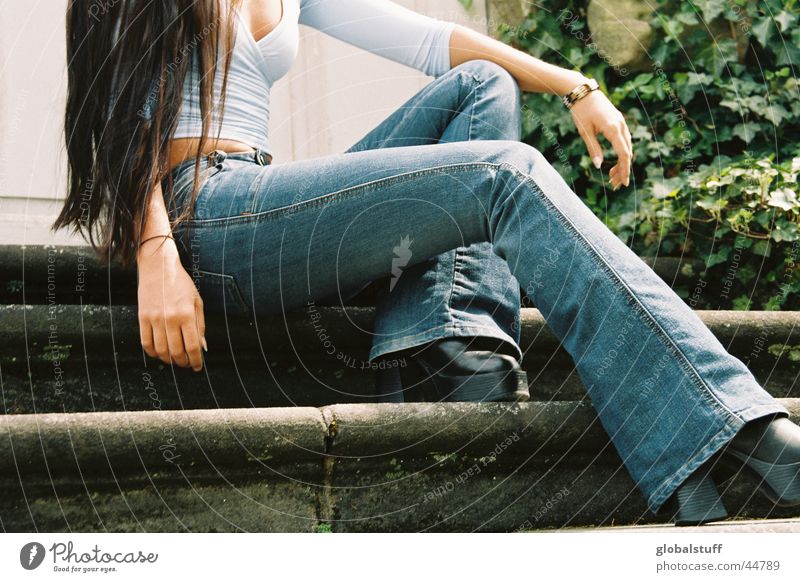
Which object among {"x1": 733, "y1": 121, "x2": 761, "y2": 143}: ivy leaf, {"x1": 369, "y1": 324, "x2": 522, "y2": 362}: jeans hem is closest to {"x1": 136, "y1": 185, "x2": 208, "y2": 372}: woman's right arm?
{"x1": 369, "y1": 324, "x2": 522, "y2": 362}: jeans hem

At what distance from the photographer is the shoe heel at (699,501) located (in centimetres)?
78

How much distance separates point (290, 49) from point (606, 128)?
0.46m

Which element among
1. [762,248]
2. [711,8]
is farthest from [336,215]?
[711,8]

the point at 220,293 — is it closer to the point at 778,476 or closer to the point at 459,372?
the point at 459,372

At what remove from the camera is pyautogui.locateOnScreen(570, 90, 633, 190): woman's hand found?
1126 mm

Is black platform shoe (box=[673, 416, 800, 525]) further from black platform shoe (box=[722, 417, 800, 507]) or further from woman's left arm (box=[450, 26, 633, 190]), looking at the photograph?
woman's left arm (box=[450, 26, 633, 190])

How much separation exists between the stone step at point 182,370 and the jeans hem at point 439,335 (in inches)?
5.1

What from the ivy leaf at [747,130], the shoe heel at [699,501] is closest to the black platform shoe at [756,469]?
the shoe heel at [699,501]

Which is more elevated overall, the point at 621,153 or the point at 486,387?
the point at 621,153

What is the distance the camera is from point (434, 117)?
1169mm

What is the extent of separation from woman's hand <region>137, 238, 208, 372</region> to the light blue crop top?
0.20 meters

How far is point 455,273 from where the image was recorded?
102 cm

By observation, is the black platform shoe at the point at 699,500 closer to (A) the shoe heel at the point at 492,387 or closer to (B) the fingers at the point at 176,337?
(A) the shoe heel at the point at 492,387

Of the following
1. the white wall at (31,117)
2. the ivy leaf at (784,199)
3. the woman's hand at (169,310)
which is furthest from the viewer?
the white wall at (31,117)
